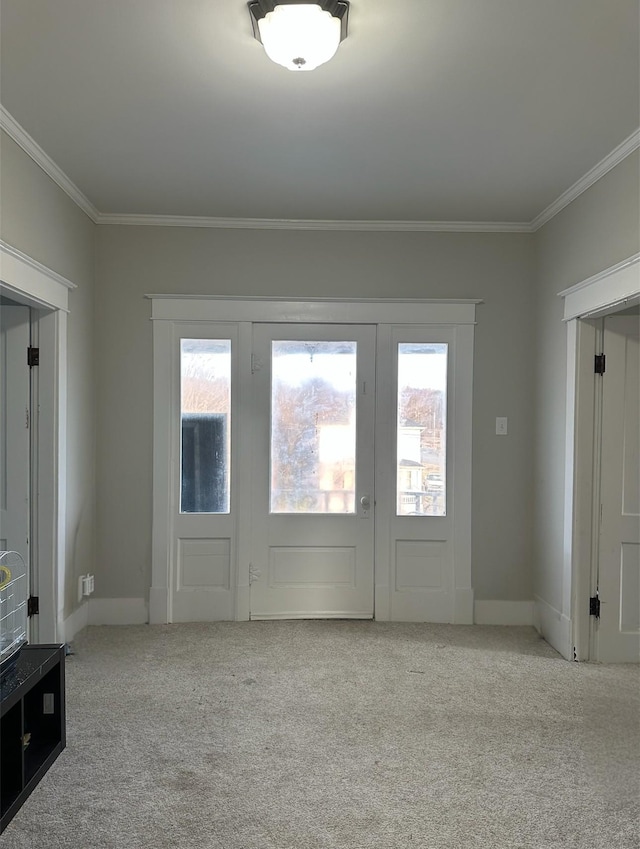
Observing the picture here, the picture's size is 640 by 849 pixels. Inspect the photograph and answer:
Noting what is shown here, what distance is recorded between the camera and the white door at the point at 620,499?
3.50 m

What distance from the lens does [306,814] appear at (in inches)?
84.0

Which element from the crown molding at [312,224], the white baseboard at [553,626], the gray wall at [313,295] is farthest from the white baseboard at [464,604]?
the crown molding at [312,224]

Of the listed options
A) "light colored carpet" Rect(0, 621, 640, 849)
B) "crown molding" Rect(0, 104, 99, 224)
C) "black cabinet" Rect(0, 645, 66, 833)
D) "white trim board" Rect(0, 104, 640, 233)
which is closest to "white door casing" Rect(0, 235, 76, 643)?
"light colored carpet" Rect(0, 621, 640, 849)

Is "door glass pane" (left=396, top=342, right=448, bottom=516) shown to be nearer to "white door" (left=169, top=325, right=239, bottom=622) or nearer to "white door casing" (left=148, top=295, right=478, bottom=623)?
"white door casing" (left=148, top=295, right=478, bottom=623)

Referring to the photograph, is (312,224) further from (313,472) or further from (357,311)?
(313,472)

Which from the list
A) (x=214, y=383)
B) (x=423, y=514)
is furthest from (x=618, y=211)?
(x=214, y=383)

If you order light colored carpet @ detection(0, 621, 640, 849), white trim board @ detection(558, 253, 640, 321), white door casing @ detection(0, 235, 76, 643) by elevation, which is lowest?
light colored carpet @ detection(0, 621, 640, 849)

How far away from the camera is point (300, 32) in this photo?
76.9 inches

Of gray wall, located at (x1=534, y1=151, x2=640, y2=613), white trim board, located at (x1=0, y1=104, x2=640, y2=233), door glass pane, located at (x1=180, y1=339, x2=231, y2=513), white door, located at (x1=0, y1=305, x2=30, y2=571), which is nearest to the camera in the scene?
gray wall, located at (x1=534, y1=151, x2=640, y2=613)

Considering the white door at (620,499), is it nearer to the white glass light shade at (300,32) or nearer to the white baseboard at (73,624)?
the white glass light shade at (300,32)

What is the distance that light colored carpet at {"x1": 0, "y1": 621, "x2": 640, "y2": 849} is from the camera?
2.06 m

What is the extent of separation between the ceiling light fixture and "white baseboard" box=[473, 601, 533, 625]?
11.4 ft

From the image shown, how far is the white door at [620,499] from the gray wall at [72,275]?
3164 millimetres

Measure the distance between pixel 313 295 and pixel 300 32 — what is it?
2.22 meters
